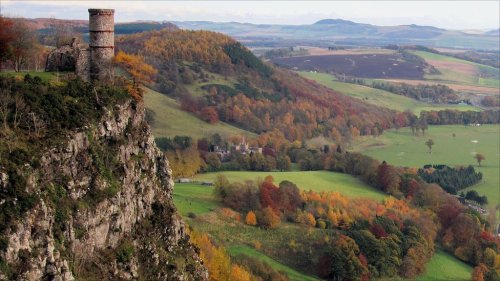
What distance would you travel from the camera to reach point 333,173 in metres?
120

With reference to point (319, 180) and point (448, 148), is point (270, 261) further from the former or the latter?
point (448, 148)

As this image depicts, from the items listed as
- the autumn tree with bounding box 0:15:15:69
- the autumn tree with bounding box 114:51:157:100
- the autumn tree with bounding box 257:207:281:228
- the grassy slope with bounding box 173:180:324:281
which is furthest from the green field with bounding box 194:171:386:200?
the autumn tree with bounding box 0:15:15:69

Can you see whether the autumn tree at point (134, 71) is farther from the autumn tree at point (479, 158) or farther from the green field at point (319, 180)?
the autumn tree at point (479, 158)

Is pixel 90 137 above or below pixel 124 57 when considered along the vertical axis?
below

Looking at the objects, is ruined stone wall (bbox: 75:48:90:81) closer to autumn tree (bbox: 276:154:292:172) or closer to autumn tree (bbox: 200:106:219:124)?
autumn tree (bbox: 276:154:292:172)

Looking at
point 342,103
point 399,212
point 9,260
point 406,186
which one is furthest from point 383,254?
point 342,103

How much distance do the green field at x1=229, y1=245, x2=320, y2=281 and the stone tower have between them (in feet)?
109

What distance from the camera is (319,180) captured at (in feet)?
367

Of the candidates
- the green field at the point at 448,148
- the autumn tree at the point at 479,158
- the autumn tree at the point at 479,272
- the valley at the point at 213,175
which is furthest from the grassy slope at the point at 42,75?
the autumn tree at the point at 479,158

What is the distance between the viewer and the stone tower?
47344mm

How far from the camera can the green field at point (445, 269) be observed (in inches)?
3189

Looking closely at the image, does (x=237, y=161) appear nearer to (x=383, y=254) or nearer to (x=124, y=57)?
(x=383, y=254)

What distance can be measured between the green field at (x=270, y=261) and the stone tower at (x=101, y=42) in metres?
33.2

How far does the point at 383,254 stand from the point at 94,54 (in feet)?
160
